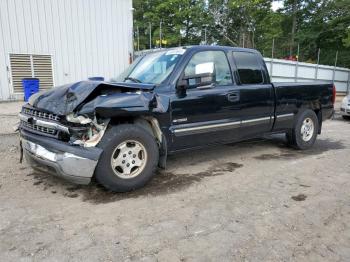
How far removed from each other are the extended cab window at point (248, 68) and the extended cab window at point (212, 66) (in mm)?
270

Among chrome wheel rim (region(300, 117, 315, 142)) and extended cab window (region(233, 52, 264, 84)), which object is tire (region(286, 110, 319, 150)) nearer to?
chrome wheel rim (region(300, 117, 315, 142))

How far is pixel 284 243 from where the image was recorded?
288 centimetres

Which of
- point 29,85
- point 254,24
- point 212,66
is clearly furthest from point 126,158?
point 254,24

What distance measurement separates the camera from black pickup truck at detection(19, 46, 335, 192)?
365cm

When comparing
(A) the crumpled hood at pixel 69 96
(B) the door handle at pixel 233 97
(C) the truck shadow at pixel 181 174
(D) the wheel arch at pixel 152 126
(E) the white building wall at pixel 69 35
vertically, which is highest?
(E) the white building wall at pixel 69 35

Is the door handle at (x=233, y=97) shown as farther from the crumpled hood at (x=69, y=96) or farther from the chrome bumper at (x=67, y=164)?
the chrome bumper at (x=67, y=164)

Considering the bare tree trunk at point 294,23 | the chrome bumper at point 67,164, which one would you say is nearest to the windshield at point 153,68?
the chrome bumper at point 67,164

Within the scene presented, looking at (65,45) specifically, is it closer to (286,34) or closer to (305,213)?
(305,213)

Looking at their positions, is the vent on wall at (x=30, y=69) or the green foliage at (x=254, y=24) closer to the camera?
the vent on wall at (x=30, y=69)

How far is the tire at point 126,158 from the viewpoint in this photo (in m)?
3.73

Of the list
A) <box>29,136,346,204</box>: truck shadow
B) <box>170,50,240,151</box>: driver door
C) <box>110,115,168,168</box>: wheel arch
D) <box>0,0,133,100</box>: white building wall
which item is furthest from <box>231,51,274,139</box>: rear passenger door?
<box>0,0,133,100</box>: white building wall

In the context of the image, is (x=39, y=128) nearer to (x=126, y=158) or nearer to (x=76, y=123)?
(x=76, y=123)

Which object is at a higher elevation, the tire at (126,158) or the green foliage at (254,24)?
the green foliage at (254,24)

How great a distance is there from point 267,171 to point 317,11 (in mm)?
33526
